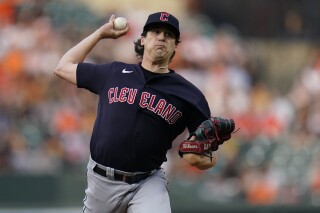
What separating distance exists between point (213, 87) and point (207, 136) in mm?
6983

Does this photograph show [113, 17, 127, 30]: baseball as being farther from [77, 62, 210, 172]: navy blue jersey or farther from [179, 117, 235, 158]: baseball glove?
[179, 117, 235, 158]: baseball glove

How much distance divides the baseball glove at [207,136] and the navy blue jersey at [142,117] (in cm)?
18

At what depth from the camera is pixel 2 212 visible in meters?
10.6

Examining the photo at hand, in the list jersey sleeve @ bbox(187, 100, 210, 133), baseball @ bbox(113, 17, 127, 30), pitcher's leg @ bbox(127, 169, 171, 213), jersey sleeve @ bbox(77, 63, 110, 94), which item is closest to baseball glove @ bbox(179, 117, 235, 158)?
jersey sleeve @ bbox(187, 100, 210, 133)

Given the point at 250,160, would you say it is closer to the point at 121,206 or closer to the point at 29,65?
the point at 29,65

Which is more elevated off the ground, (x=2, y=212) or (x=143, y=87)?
(x=143, y=87)

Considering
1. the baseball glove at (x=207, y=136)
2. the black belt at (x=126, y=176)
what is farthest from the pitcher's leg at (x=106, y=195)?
the baseball glove at (x=207, y=136)

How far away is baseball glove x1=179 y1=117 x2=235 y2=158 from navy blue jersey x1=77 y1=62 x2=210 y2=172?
176 millimetres

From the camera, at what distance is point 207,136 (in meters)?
5.75

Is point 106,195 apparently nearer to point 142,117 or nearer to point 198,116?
point 142,117

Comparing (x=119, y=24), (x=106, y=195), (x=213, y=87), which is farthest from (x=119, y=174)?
(x=213, y=87)

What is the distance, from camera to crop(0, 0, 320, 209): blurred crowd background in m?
11.5

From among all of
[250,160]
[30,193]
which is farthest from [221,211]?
[30,193]

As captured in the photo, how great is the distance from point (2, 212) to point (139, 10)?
14.5 ft
